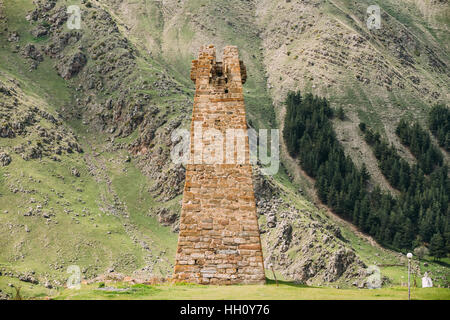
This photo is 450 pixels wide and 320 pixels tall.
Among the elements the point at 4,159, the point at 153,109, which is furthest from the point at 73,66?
the point at 4,159

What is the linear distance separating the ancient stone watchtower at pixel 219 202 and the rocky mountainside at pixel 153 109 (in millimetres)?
50719

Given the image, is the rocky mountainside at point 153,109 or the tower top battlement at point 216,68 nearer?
the tower top battlement at point 216,68

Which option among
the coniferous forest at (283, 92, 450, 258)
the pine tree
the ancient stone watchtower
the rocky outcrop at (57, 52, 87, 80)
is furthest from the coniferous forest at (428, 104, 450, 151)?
the ancient stone watchtower

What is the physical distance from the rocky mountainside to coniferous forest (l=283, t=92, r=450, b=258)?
293 cm

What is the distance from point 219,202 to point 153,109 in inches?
3834

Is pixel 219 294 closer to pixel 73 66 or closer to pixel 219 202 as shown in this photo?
pixel 219 202

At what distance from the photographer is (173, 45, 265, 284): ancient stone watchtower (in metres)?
18.7

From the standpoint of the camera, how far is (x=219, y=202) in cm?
1969

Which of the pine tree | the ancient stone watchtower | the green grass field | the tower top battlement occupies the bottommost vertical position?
the pine tree

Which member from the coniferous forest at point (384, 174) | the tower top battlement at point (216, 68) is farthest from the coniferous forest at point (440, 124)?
the tower top battlement at point (216, 68)

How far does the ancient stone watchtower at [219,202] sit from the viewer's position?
1869 cm

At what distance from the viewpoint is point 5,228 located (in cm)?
7762

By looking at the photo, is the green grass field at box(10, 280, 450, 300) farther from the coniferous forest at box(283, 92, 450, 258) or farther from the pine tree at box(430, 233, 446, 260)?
the coniferous forest at box(283, 92, 450, 258)

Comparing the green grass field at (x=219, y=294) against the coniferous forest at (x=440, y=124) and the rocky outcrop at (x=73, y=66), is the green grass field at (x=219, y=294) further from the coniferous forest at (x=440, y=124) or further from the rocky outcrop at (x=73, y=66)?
the rocky outcrop at (x=73, y=66)
